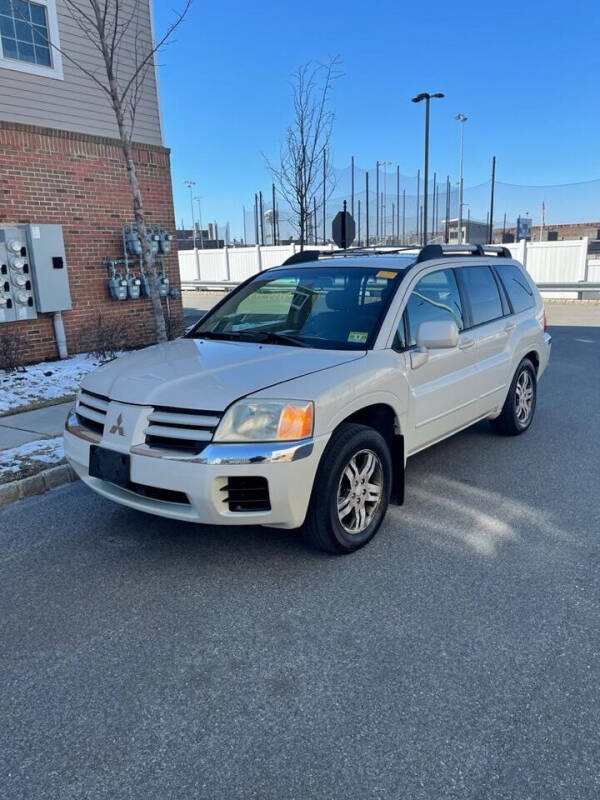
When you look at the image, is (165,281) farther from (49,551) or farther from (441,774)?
(441,774)

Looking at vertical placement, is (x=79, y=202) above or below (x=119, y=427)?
above

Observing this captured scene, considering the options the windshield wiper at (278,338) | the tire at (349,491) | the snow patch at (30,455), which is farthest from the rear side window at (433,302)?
the snow patch at (30,455)

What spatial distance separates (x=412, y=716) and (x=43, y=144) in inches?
379

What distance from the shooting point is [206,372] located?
3639 mm

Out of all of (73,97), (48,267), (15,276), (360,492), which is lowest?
(360,492)

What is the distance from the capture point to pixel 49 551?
12.8 ft

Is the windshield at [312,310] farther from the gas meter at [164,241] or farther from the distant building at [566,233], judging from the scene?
the distant building at [566,233]

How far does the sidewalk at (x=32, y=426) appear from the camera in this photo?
5.82m

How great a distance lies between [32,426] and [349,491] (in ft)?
12.9

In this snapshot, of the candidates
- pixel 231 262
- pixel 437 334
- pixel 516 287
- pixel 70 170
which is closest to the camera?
pixel 437 334

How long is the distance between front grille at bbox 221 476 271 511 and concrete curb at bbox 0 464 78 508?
7.44ft

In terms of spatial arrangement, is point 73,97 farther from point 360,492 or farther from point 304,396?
point 360,492

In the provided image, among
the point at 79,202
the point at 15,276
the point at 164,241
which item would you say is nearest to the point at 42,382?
the point at 15,276

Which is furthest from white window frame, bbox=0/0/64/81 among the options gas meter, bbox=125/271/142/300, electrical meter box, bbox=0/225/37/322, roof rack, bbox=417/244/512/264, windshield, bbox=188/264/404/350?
roof rack, bbox=417/244/512/264
